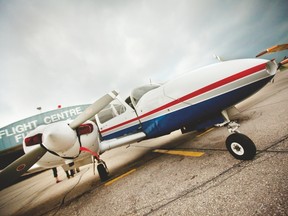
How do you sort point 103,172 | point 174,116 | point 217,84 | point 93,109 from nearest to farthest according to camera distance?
point 217,84
point 93,109
point 174,116
point 103,172

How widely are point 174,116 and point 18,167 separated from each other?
3.48 metres

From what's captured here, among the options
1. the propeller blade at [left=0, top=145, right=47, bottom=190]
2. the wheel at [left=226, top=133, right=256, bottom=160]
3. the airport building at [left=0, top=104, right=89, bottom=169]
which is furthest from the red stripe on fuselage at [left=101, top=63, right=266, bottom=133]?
the airport building at [left=0, top=104, right=89, bottom=169]

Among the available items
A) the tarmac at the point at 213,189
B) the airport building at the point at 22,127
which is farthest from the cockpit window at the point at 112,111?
the airport building at the point at 22,127

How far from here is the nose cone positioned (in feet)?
9.92

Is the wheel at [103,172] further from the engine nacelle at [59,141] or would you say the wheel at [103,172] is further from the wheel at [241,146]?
the wheel at [241,146]

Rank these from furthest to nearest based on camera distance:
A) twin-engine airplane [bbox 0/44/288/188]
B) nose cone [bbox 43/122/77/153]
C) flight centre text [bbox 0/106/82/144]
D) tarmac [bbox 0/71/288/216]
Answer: flight centre text [bbox 0/106/82/144], nose cone [bbox 43/122/77/153], twin-engine airplane [bbox 0/44/288/188], tarmac [bbox 0/71/288/216]

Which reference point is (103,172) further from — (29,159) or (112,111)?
(112,111)

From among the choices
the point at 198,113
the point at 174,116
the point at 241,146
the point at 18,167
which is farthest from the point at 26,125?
the point at 241,146

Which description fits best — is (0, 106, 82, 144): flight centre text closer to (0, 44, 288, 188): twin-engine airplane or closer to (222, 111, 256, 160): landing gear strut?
(0, 44, 288, 188): twin-engine airplane

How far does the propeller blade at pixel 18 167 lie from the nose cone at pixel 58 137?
0.23 meters

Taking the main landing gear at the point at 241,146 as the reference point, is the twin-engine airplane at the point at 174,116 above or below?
above

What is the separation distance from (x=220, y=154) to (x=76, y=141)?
10.8 feet

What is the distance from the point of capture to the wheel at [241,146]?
2.41 metres

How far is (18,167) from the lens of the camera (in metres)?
2.91
